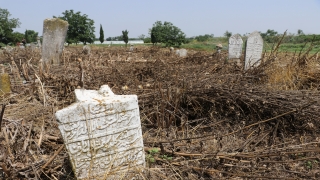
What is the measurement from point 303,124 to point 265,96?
0.61 m

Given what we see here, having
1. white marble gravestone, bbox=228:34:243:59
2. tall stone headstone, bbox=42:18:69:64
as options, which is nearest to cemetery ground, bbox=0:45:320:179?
tall stone headstone, bbox=42:18:69:64

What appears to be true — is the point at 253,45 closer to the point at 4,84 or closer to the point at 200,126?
the point at 200,126

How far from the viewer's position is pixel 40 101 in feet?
15.4

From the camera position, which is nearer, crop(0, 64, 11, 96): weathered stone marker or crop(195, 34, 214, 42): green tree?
crop(0, 64, 11, 96): weathered stone marker

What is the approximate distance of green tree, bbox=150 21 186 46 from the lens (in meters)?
33.5

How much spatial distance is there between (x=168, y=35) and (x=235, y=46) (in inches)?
972

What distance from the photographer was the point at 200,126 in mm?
3727

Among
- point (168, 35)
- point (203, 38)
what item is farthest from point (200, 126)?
point (203, 38)

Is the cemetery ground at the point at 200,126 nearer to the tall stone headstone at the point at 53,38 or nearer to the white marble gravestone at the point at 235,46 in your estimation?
the tall stone headstone at the point at 53,38

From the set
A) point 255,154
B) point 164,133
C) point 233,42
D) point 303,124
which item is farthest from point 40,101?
point 233,42

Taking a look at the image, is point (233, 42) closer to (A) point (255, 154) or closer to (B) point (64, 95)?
(B) point (64, 95)

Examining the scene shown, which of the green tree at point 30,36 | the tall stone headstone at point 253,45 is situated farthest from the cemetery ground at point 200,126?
the green tree at point 30,36

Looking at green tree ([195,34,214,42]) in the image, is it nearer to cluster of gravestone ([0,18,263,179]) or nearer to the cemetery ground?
the cemetery ground

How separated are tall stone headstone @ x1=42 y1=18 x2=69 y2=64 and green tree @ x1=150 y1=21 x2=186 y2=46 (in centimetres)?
2495
